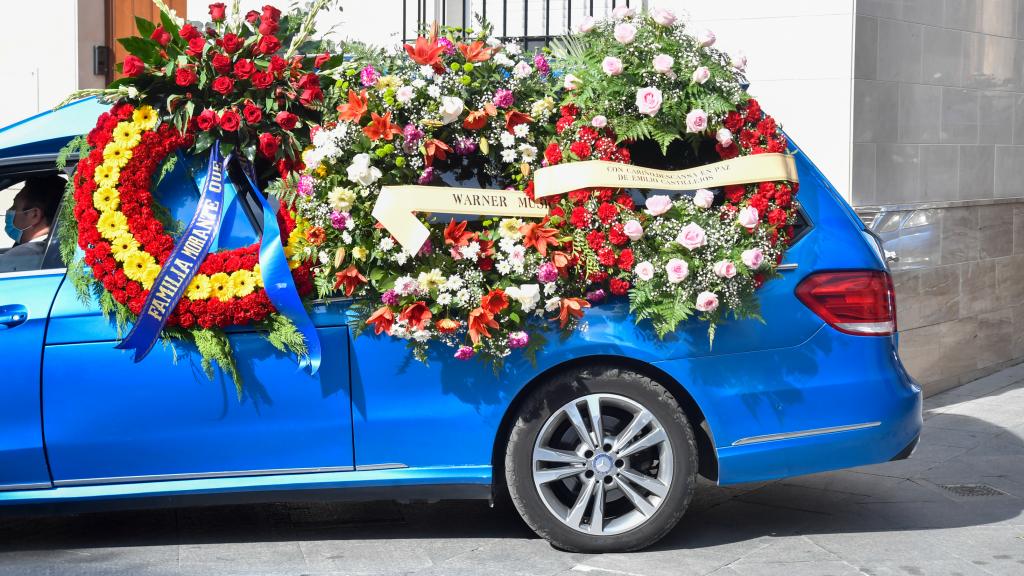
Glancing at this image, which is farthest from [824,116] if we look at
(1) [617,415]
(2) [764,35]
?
(1) [617,415]

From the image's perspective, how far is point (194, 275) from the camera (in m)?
4.55

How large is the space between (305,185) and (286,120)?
0.30 m

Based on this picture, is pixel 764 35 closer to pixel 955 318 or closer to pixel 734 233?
pixel 955 318

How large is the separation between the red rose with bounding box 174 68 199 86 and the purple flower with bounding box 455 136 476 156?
3.41 feet

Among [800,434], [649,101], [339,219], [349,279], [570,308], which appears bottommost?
[800,434]

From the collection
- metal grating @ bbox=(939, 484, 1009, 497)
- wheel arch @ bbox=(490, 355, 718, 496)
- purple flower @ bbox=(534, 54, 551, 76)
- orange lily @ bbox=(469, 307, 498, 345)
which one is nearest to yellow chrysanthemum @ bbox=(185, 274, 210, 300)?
orange lily @ bbox=(469, 307, 498, 345)

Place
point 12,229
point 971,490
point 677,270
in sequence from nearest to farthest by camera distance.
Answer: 1. point 677,270
2. point 12,229
3. point 971,490

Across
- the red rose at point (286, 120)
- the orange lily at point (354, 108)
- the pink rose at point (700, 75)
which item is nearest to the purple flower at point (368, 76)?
the orange lily at point (354, 108)

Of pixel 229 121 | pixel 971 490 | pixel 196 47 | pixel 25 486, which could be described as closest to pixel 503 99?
pixel 229 121

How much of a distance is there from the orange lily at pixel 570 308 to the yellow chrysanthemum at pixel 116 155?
1716 millimetres

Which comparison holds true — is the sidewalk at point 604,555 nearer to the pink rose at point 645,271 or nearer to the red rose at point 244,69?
the pink rose at point 645,271

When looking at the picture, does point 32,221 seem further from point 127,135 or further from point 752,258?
point 752,258

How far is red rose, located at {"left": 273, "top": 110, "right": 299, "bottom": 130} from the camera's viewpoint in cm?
471

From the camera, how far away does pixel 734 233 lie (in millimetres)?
4621
